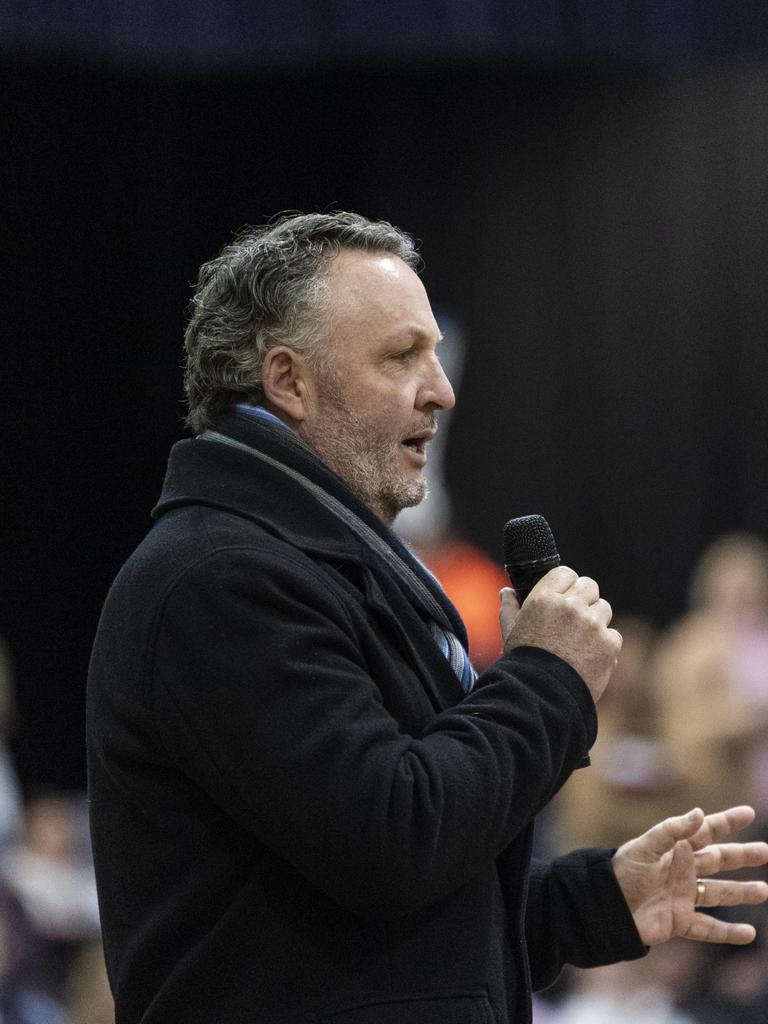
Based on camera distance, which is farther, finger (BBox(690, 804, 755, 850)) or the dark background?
the dark background

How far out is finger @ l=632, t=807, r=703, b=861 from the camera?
1880mm

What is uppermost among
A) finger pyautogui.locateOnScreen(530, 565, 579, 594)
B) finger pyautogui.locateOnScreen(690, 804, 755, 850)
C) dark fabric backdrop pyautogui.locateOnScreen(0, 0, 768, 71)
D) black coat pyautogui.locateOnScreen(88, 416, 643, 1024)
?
dark fabric backdrop pyautogui.locateOnScreen(0, 0, 768, 71)

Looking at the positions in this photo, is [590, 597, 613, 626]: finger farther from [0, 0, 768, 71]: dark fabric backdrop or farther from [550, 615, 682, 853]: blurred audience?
[0, 0, 768, 71]: dark fabric backdrop

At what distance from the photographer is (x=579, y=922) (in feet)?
6.39

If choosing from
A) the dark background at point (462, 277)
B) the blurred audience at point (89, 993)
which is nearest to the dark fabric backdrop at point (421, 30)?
the dark background at point (462, 277)

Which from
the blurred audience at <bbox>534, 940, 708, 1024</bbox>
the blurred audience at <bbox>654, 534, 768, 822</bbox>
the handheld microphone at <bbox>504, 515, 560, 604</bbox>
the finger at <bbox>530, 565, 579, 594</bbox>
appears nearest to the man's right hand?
the finger at <bbox>530, 565, 579, 594</bbox>

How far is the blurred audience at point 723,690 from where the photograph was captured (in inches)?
202

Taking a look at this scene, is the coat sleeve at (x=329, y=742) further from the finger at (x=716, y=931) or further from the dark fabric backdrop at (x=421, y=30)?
the dark fabric backdrop at (x=421, y=30)

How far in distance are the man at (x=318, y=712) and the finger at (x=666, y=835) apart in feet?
0.76

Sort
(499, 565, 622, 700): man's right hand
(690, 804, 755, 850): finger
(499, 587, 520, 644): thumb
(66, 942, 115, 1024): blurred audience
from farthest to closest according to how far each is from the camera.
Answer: (66, 942, 115, 1024): blurred audience < (690, 804, 755, 850): finger < (499, 587, 520, 644): thumb < (499, 565, 622, 700): man's right hand

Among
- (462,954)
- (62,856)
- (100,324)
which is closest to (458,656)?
(462,954)

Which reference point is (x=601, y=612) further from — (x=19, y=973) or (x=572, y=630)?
(x=19, y=973)

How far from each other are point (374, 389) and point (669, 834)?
0.63 meters

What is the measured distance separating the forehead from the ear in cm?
6
